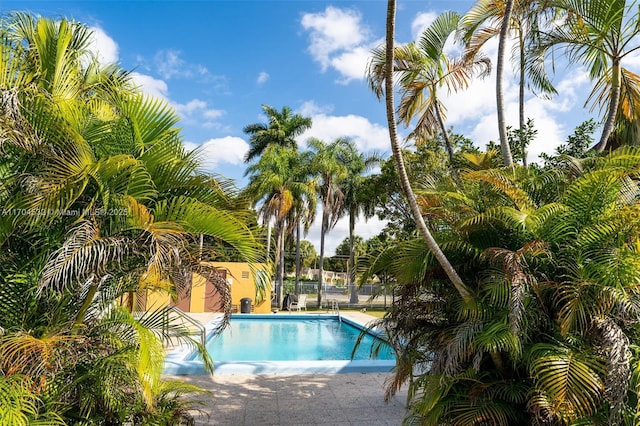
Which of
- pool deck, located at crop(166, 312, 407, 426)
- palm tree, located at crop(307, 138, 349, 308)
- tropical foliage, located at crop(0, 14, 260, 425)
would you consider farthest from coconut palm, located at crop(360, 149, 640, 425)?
palm tree, located at crop(307, 138, 349, 308)

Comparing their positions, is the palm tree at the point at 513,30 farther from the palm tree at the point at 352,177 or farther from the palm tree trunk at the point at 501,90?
the palm tree at the point at 352,177

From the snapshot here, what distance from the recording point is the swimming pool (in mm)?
7492

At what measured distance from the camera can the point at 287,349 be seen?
42.3 feet

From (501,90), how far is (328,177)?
57.3 feet

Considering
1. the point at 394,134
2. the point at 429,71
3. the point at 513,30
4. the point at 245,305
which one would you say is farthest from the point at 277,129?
the point at 394,134

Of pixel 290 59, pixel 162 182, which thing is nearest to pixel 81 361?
pixel 162 182

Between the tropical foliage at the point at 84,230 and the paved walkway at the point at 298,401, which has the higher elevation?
the tropical foliage at the point at 84,230

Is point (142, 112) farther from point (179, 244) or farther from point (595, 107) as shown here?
point (595, 107)

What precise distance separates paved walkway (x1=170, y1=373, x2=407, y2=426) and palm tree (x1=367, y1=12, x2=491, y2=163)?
13.8 ft

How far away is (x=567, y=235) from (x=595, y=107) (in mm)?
3090

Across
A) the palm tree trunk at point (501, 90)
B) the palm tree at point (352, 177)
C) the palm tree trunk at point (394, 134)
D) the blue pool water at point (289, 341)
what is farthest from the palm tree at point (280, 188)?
the palm tree trunk at point (394, 134)

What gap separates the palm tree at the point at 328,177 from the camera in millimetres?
21672

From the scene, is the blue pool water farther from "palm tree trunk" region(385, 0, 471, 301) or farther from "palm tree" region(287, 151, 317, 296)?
"palm tree trunk" region(385, 0, 471, 301)

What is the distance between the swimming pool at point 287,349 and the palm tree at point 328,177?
560cm
